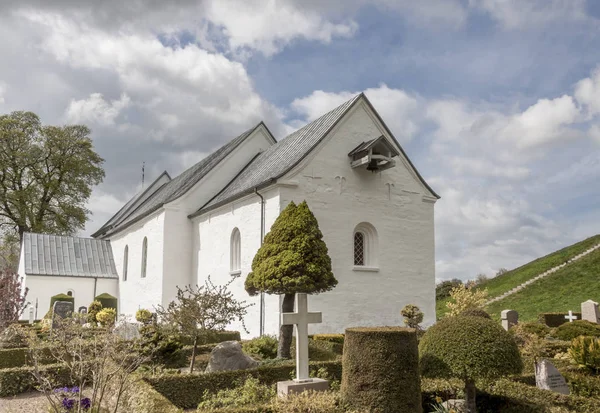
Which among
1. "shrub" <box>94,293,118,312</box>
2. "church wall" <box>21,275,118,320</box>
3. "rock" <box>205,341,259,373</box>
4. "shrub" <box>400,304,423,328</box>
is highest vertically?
"church wall" <box>21,275,118,320</box>

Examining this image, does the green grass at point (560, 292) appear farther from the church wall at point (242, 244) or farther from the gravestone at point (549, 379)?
the gravestone at point (549, 379)

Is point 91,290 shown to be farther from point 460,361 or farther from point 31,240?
point 460,361

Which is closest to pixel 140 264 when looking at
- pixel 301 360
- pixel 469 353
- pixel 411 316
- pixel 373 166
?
pixel 373 166

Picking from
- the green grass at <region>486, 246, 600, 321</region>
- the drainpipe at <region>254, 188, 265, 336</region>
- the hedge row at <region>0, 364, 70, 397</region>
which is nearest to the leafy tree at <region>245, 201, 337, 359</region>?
the drainpipe at <region>254, 188, 265, 336</region>

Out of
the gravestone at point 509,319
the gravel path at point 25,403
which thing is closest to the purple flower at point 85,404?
the gravel path at point 25,403

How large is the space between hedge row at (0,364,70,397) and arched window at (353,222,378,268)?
9.68m

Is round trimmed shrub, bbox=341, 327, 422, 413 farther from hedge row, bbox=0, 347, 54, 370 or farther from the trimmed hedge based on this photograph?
the trimmed hedge

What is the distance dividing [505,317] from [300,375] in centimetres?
1233

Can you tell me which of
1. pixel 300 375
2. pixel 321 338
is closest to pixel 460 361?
pixel 300 375

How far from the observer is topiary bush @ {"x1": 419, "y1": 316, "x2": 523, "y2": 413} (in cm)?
751

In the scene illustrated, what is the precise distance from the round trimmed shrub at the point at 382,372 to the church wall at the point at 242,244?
880 cm

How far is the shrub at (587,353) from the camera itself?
10227 mm

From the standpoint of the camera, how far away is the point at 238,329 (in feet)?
59.3

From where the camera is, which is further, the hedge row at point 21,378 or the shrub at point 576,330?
the shrub at point 576,330
